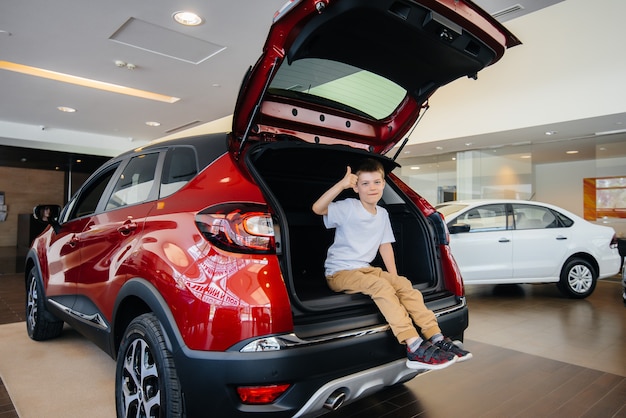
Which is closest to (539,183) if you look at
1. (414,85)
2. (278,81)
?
(414,85)

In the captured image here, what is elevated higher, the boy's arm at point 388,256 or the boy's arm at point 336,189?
the boy's arm at point 336,189

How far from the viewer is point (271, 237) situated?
5.12ft

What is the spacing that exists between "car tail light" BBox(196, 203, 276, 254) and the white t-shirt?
24.5 inches

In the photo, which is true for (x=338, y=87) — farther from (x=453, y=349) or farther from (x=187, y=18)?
(x=187, y=18)

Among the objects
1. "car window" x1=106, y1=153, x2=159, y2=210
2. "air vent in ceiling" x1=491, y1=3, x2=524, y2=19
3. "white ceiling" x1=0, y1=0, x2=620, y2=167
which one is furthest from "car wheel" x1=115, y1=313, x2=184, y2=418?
"air vent in ceiling" x1=491, y1=3, x2=524, y2=19

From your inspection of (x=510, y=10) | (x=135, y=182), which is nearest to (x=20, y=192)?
(x=135, y=182)

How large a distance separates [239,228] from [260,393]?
0.55 m

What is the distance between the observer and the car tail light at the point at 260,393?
1422mm

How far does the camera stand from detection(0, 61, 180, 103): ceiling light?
6313 millimetres

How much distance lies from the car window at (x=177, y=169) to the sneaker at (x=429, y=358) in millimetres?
1156

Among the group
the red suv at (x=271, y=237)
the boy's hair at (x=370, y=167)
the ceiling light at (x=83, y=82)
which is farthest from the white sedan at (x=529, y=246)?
the ceiling light at (x=83, y=82)

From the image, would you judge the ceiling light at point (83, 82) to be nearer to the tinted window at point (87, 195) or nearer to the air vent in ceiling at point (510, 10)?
the tinted window at point (87, 195)

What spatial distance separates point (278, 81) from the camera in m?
1.95

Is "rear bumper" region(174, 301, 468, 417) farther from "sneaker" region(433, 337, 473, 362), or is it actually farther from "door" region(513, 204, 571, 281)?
"door" region(513, 204, 571, 281)
